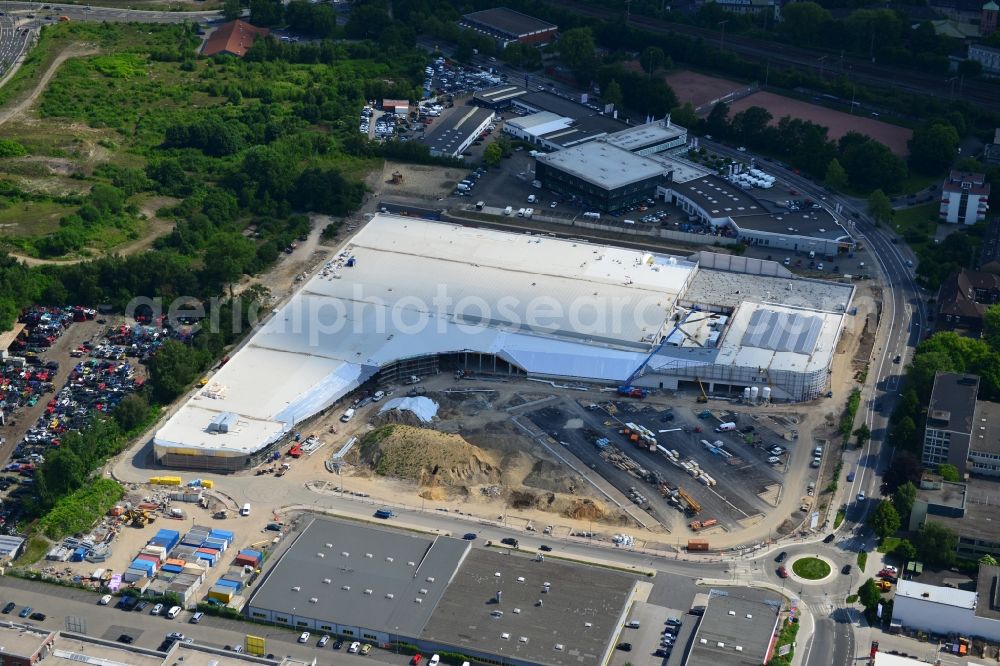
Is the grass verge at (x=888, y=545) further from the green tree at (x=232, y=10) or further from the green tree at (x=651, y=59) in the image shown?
the green tree at (x=232, y=10)

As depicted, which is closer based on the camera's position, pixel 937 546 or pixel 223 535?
pixel 937 546

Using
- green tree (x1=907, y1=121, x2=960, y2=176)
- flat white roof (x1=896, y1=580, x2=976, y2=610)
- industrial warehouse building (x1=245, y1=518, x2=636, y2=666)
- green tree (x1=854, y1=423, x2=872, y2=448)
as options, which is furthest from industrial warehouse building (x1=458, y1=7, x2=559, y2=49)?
flat white roof (x1=896, y1=580, x2=976, y2=610)

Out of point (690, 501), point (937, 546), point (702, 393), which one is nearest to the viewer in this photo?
point (937, 546)

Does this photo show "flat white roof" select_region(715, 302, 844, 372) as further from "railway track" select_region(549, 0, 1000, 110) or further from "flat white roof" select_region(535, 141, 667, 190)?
"railway track" select_region(549, 0, 1000, 110)

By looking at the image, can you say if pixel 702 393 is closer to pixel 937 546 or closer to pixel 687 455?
pixel 687 455

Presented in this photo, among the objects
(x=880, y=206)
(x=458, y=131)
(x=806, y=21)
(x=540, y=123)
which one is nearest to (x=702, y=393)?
(x=880, y=206)

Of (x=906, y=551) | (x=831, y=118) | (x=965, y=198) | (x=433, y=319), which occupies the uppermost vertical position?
(x=965, y=198)
